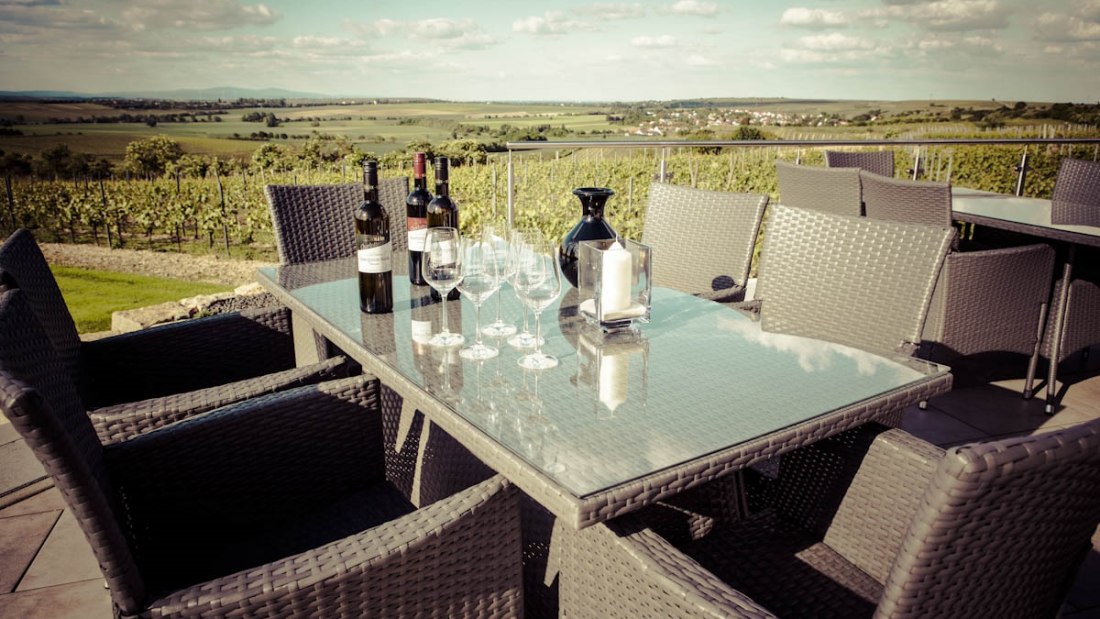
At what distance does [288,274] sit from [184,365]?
0.43m

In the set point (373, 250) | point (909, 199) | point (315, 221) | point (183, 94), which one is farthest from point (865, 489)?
point (183, 94)

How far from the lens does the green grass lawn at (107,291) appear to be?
5.00 metres

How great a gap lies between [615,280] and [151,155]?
10.1 meters

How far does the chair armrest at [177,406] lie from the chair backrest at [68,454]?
30 centimetres

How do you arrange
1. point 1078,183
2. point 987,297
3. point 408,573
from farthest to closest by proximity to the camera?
point 1078,183 → point 987,297 → point 408,573

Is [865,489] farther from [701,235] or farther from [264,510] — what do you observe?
[701,235]

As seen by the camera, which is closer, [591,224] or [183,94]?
[591,224]

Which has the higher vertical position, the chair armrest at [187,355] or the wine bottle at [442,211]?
the wine bottle at [442,211]

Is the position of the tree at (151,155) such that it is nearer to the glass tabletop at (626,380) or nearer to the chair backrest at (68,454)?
the glass tabletop at (626,380)

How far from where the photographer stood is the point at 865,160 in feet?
15.4

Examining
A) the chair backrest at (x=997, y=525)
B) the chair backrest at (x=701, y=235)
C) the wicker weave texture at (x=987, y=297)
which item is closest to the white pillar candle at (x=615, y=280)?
the chair backrest at (x=997, y=525)

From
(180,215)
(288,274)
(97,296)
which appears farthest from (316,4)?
(288,274)

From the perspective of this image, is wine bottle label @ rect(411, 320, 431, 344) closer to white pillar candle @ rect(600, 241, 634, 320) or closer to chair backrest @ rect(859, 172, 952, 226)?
white pillar candle @ rect(600, 241, 634, 320)

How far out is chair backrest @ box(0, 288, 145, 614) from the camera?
0.86m
